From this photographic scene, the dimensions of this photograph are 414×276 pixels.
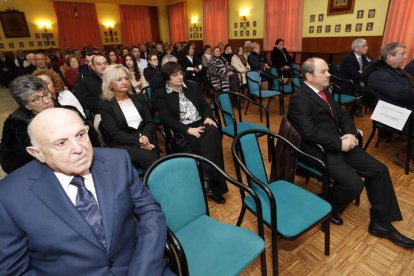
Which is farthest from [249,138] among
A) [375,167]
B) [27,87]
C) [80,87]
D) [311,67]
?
[80,87]

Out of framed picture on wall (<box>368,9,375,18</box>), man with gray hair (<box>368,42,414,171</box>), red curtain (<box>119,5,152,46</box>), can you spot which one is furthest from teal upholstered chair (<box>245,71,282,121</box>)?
red curtain (<box>119,5,152,46</box>)

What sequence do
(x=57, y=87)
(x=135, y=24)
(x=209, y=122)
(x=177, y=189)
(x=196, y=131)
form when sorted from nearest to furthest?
(x=177, y=189) → (x=196, y=131) → (x=209, y=122) → (x=57, y=87) → (x=135, y=24)

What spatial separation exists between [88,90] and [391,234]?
3503 millimetres

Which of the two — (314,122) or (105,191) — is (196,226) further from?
(314,122)

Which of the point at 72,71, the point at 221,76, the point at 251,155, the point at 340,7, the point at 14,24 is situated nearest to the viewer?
the point at 251,155

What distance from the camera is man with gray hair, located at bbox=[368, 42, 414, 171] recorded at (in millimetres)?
2436

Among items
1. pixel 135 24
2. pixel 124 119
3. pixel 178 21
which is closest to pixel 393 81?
pixel 124 119

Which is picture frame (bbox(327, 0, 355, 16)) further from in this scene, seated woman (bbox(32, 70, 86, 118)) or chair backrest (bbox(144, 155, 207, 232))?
chair backrest (bbox(144, 155, 207, 232))

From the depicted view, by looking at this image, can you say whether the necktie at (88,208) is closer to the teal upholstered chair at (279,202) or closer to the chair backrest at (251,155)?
the teal upholstered chair at (279,202)

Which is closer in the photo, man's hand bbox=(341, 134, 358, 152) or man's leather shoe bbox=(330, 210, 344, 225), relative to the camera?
man's hand bbox=(341, 134, 358, 152)

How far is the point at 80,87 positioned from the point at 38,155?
8.41 feet

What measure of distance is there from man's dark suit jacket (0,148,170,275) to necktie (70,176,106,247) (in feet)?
0.09

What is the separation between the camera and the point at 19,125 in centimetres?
182

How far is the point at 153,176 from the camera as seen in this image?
4.21 ft
